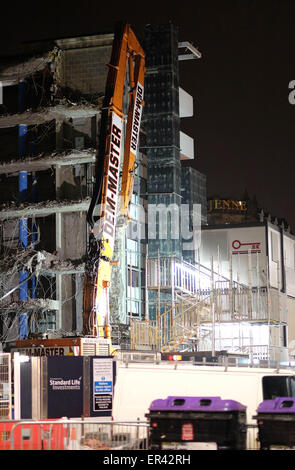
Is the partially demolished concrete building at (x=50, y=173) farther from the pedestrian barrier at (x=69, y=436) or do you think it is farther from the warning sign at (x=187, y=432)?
the warning sign at (x=187, y=432)

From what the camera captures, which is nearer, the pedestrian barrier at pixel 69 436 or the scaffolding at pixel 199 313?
the pedestrian barrier at pixel 69 436

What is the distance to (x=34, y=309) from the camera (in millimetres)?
38781

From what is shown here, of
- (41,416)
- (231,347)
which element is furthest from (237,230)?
(41,416)

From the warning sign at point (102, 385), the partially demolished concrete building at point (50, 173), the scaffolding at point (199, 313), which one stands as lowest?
the warning sign at point (102, 385)

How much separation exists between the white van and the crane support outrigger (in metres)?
6.04

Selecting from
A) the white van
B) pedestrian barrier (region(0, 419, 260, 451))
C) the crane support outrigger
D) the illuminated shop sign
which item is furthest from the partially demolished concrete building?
the illuminated shop sign

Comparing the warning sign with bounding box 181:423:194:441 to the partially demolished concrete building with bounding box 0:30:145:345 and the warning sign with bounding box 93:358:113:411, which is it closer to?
the warning sign with bounding box 93:358:113:411

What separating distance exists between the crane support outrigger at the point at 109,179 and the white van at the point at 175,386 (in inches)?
238

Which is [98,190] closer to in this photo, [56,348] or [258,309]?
[56,348]

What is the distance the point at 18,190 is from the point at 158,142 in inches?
313

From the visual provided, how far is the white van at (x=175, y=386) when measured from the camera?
65.1 ft


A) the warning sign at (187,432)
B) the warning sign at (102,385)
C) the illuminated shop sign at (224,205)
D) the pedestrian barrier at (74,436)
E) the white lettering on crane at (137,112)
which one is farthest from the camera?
the illuminated shop sign at (224,205)

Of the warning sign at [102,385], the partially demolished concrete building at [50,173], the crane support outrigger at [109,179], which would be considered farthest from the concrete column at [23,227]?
the warning sign at [102,385]

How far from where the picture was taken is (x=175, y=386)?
66.7ft
